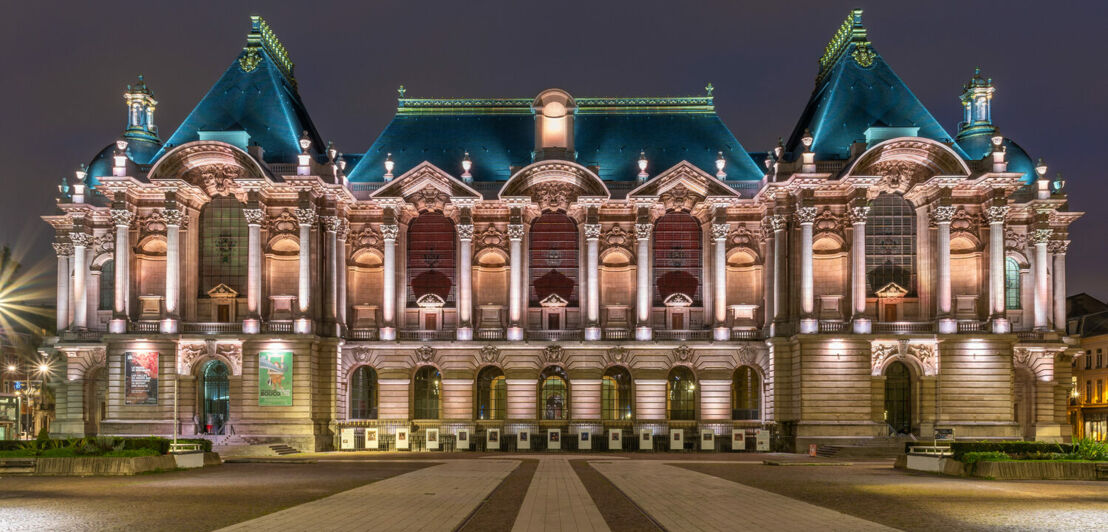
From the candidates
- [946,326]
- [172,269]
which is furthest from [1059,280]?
[172,269]

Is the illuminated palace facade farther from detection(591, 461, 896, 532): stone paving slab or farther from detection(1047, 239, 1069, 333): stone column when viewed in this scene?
detection(591, 461, 896, 532): stone paving slab

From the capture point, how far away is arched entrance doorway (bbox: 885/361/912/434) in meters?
69.4

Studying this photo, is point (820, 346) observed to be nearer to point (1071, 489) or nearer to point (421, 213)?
point (421, 213)

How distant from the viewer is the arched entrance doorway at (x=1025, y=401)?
2948 inches

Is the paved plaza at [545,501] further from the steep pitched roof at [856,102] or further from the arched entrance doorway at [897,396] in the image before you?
the steep pitched roof at [856,102]

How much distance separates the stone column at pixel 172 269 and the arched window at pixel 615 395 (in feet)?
89.0

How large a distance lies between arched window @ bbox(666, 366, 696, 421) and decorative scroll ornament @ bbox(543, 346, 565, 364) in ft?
23.9

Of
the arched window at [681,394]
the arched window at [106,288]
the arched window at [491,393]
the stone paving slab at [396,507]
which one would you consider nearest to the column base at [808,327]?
the arched window at [681,394]

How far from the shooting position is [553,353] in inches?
2840

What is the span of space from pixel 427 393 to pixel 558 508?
46597 mm

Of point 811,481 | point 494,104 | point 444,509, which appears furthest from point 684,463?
point 494,104

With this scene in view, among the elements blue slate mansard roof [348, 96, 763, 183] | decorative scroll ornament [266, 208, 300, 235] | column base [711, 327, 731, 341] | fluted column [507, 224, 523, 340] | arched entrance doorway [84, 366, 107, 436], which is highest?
blue slate mansard roof [348, 96, 763, 183]

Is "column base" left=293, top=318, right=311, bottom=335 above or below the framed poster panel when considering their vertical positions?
above

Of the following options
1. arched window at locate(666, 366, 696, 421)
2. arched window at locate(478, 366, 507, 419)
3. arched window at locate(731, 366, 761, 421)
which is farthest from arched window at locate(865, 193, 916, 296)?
arched window at locate(478, 366, 507, 419)
